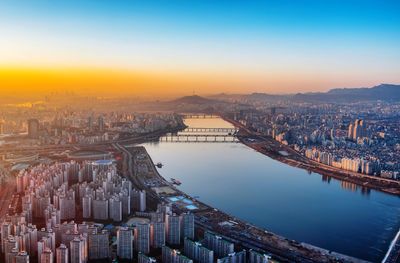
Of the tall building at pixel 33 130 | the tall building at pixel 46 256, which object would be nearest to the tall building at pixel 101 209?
the tall building at pixel 46 256

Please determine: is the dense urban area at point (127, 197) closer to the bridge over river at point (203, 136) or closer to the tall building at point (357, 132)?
the tall building at point (357, 132)

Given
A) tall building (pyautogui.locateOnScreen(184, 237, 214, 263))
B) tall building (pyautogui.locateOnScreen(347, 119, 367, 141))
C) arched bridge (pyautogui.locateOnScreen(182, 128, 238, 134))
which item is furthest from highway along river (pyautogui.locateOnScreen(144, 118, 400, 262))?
arched bridge (pyautogui.locateOnScreen(182, 128, 238, 134))

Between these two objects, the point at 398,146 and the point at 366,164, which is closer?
the point at 366,164

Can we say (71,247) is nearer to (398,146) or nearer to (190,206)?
(190,206)

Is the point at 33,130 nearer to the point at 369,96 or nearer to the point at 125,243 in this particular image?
the point at 125,243

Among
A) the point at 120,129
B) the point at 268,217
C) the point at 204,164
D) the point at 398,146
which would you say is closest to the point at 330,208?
the point at 268,217

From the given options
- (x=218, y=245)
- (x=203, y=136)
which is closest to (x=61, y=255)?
(x=218, y=245)
